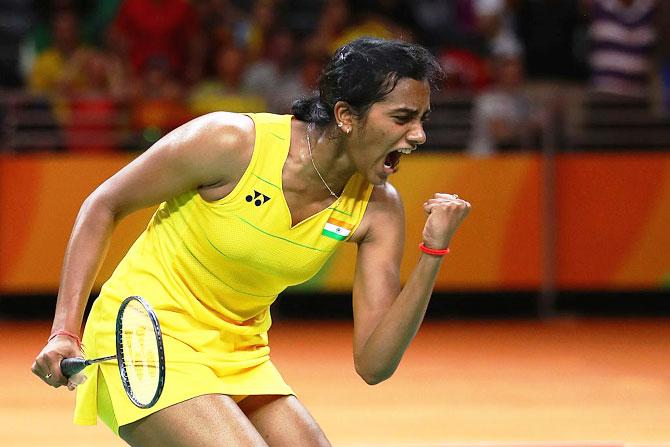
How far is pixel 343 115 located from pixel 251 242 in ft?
1.36

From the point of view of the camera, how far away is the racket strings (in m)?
3.21

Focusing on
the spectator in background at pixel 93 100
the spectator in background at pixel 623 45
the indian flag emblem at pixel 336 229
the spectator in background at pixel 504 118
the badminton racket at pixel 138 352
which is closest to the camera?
the badminton racket at pixel 138 352

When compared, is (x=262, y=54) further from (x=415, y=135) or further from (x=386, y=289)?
(x=415, y=135)

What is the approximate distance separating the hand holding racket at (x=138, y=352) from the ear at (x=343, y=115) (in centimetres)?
69

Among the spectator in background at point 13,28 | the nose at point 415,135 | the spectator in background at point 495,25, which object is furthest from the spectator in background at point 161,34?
the nose at point 415,135

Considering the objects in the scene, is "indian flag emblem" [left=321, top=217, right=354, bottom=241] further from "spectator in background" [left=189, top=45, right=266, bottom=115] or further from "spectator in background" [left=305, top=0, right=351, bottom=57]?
"spectator in background" [left=305, top=0, right=351, bottom=57]

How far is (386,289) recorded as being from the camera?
351cm

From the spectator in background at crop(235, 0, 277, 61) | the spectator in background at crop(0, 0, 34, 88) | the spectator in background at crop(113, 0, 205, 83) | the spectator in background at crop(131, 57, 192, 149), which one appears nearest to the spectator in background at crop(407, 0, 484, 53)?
the spectator in background at crop(235, 0, 277, 61)

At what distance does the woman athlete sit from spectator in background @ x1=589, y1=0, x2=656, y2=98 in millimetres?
5931

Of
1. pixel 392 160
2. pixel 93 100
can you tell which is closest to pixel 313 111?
pixel 392 160

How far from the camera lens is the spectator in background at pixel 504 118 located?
868cm

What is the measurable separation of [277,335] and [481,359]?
4.99ft

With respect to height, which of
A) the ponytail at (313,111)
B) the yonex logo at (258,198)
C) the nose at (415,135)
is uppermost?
the ponytail at (313,111)

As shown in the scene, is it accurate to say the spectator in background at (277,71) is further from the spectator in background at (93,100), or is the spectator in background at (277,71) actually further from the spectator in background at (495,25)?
the spectator in background at (495,25)
